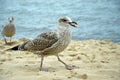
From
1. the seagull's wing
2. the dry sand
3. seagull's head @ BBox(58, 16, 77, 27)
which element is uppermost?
seagull's head @ BBox(58, 16, 77, 27)

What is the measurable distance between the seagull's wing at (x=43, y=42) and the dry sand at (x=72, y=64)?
353 mm

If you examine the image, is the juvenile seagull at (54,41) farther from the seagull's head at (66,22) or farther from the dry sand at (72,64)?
the dry sand at (72,64)

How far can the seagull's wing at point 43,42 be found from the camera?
5.92 metres

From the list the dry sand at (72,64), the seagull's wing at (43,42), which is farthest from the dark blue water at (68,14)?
the seagull's wing at (43,42)

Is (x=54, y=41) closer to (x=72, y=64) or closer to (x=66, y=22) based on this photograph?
(x=66, y=22)

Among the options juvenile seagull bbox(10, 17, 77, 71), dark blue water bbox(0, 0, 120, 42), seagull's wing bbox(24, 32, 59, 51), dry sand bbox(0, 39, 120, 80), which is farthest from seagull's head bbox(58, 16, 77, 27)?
dark blue water bbox(0, 0, 120, 42)

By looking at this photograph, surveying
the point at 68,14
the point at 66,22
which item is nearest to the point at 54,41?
the point at 66,22

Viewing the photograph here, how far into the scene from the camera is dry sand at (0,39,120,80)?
5.37 meters

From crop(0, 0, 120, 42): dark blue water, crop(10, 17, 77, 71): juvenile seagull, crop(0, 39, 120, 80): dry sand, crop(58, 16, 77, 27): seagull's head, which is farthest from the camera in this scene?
crop(0, 0, 120, 42): dark blue water

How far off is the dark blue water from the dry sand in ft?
8.93

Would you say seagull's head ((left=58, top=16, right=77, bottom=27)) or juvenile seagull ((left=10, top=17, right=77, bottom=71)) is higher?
seagull's head ((left=58, top=16, right=77, bottom=27))

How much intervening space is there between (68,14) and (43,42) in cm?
785

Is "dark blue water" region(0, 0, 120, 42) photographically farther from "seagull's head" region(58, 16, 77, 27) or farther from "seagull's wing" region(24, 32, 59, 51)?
"seagull's wing" region(24, 32, 59, 51)

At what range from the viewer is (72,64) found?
6379mm
